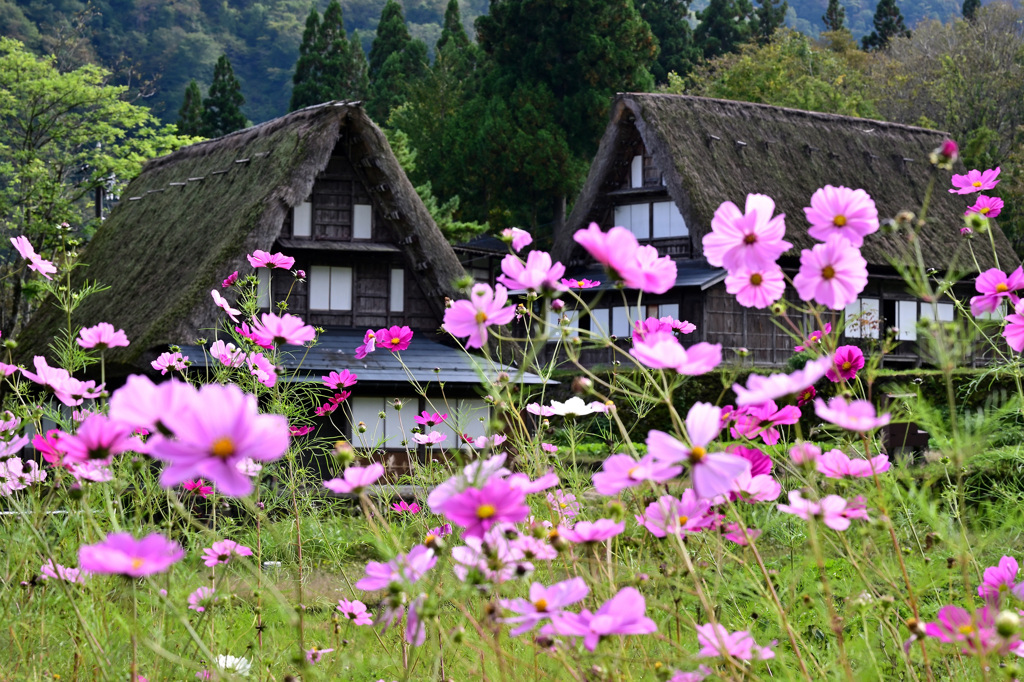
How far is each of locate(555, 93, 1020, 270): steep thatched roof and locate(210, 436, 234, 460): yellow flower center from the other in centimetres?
1581

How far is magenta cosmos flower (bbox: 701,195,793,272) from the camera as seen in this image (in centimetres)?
172

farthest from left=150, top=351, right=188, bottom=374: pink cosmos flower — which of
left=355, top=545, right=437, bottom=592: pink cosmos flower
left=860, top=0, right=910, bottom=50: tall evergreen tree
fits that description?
left=860, top=0, right=910, bottom=50: tall evergreen tree

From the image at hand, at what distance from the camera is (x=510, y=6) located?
81.6ft

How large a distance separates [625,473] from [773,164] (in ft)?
59.6

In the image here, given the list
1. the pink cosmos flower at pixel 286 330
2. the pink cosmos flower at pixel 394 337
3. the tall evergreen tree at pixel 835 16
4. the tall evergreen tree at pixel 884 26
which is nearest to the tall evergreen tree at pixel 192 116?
the tall evergreen tree at pixel 835 16

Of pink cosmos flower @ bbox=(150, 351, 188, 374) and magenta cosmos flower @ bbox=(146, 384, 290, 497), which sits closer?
magenta cosmos flower @ bbox=(146, 384, 290, 497)

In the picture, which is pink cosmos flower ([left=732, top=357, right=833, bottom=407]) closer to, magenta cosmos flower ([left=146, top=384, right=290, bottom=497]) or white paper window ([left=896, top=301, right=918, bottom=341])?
magenta cosmos flower ([left=146, top=384, right=290, bottom=497])

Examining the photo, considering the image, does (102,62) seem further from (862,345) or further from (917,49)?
(862,345)

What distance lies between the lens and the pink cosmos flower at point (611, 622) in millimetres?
1323

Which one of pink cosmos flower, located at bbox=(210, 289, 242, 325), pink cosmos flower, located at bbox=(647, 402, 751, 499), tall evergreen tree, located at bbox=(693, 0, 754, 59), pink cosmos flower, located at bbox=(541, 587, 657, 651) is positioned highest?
tall evergreen tree, located at bbox=(693, 0, 754, 59)

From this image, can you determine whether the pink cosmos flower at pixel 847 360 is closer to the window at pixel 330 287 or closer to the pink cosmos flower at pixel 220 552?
the pink cosmos flower at pixel 220 552

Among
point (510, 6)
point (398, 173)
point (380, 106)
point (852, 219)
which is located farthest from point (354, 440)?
point (380, 106)

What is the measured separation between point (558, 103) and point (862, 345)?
10.3 metres

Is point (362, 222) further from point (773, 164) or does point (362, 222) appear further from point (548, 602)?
point (548, 602)
